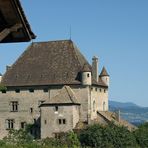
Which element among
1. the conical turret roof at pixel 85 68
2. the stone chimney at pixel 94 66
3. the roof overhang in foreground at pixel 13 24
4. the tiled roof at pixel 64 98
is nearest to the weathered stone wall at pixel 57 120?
the tiled roof at pixel 64 98

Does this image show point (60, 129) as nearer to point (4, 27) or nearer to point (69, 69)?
point (69, 69)

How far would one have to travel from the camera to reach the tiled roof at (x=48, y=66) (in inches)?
2457

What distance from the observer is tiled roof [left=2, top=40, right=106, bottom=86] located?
62.4 meters

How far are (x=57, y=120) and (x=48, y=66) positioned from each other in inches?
301

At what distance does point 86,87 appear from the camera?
61.4m

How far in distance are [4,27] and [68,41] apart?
5508cm

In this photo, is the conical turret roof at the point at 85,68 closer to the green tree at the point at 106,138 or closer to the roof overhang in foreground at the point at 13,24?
the green tree at the point at 106,138

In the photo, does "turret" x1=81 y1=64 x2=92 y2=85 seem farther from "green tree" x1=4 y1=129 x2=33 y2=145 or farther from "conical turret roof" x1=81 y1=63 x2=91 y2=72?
"green tree" x1=4 y1=129 x2=33 y2=145

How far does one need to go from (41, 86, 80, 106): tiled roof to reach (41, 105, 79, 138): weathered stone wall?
56 cm

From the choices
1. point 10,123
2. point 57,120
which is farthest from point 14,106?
point 57,120

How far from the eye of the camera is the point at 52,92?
206 feet

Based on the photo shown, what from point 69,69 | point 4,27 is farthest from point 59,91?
point 4,27

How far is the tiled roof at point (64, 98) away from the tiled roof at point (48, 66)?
3.86ft

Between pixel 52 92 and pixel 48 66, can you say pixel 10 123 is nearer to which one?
pixel 52 92
